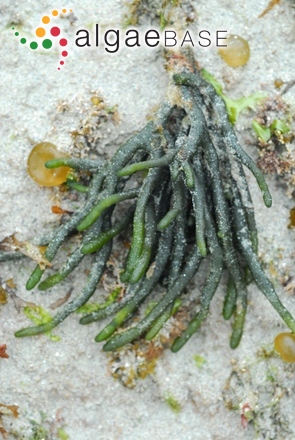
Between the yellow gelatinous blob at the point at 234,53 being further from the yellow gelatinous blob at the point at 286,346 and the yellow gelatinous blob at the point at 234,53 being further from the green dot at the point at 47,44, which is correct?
the yellow gelatinous blob at the point at 286,346

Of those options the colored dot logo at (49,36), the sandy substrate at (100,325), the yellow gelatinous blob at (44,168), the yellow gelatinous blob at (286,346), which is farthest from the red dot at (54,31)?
the yellow gelatinous blob at (286,346)

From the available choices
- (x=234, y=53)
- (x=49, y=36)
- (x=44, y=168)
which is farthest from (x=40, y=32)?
(x=234, y=53)

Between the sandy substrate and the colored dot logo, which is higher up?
the colored dot logo

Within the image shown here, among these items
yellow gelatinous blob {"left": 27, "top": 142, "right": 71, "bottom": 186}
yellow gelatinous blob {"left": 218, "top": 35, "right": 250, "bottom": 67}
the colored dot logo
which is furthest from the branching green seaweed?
the colored dot logo

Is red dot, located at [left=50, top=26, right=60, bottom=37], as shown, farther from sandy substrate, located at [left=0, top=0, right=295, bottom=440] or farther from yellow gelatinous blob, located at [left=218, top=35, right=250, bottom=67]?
yellow gelatinous blob, located at [left=218, top=35, right=250, bottom=67]

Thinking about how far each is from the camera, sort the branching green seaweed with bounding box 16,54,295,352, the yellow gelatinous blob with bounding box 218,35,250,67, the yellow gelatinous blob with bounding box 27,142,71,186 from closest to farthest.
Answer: the branching green seaweed with bounding box 16,54,295,352
the yellow gelatinous blob with bounding box 27,142,71,186
the yellow gelatinous blob with bounding box 218,35,250,67

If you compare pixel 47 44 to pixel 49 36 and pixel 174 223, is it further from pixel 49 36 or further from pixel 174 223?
pixel 174 223
